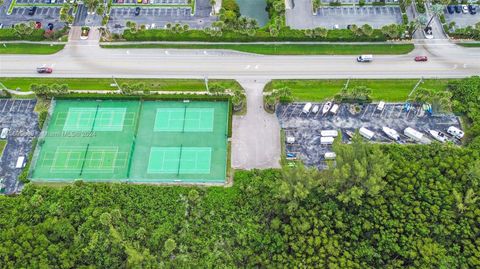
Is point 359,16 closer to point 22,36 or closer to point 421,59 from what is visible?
point 421,59

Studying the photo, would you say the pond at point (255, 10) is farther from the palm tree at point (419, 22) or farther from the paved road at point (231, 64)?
the palm tree at point (419, 22)

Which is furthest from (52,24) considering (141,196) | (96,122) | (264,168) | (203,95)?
(264,168)

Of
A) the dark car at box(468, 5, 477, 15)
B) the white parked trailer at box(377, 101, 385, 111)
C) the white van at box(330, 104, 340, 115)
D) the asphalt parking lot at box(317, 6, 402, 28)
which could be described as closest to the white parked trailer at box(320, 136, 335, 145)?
the white van at box(330, 104, 340, 115)

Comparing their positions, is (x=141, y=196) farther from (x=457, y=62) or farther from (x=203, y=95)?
(x=457, y=62)

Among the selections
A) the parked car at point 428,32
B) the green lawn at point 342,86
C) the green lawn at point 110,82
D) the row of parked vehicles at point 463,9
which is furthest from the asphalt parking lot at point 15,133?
the row of parked vehicles at point 463,9

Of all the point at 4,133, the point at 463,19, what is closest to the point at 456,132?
the point at 463,19

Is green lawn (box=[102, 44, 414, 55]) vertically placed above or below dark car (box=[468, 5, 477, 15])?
below

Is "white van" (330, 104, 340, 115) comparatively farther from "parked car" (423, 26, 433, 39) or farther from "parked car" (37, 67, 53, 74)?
"parked car" (37, 67, 53, 74)
